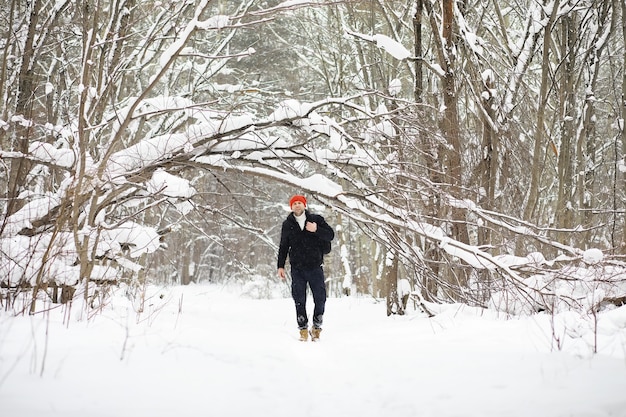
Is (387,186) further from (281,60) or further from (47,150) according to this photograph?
(281,60)

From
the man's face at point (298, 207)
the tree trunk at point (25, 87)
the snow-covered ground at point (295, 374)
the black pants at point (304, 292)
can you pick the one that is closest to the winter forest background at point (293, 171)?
the tree trunk at point (25, 87)

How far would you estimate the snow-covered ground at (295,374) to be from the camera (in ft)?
6.51

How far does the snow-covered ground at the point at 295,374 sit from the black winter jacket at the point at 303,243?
154 centimetres

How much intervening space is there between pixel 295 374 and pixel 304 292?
6.79ft

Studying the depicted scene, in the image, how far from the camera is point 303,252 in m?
5.09

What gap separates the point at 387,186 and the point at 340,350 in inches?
64.7

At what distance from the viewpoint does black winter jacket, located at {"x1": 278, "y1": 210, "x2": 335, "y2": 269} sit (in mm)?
5078

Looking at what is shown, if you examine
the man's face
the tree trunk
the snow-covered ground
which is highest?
the tree trunk

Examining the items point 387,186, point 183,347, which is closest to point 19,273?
point 183,347

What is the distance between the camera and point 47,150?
4.71 metres

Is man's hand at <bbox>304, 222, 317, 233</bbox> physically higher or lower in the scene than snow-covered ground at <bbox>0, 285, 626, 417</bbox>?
higher

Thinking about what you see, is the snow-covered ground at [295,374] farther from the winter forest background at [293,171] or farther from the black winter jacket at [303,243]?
the black winter jacket at [303,243]

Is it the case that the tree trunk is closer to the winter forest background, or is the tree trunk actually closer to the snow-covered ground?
the winter forest background

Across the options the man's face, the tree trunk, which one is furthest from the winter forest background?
the man's face
